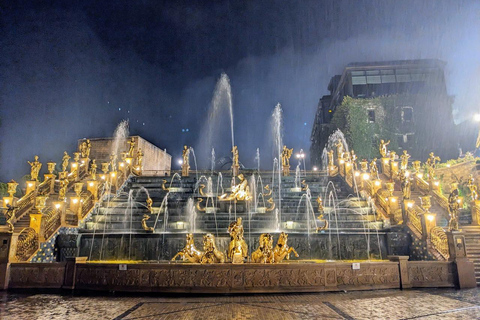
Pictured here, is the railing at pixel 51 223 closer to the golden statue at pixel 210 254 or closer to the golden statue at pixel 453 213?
the golden statue at pixel 210 254

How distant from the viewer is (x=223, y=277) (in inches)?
394

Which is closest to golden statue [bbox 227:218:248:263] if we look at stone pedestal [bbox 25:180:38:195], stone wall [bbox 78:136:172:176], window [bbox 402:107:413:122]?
Result: stone pedestal [bbox 25:180:38:195]

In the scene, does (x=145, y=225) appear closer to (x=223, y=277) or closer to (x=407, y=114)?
(x=223, y=277)

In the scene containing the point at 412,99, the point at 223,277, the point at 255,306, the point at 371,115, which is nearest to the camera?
the point at 255,306

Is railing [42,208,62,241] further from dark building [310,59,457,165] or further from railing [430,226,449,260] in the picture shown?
dark building [310,59,457,165]

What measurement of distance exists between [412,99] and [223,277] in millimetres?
47813

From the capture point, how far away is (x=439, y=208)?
67.9 feet

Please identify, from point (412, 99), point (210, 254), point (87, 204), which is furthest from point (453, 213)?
point (412, 99)

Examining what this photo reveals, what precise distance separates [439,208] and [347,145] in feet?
94.1

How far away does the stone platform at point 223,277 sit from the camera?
395 inches

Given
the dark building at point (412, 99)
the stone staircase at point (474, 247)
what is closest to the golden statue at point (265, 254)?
the stone staircase at point (474, 247)

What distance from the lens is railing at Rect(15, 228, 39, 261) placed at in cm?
1277

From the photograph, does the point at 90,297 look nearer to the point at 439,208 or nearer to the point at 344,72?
the point at 439,208

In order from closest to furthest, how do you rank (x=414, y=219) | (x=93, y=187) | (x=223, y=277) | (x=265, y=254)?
1. (x=223, y=277)
2. (x=265, y=254)
3. (x=414, y=219)
4. (x=93, y=187)
